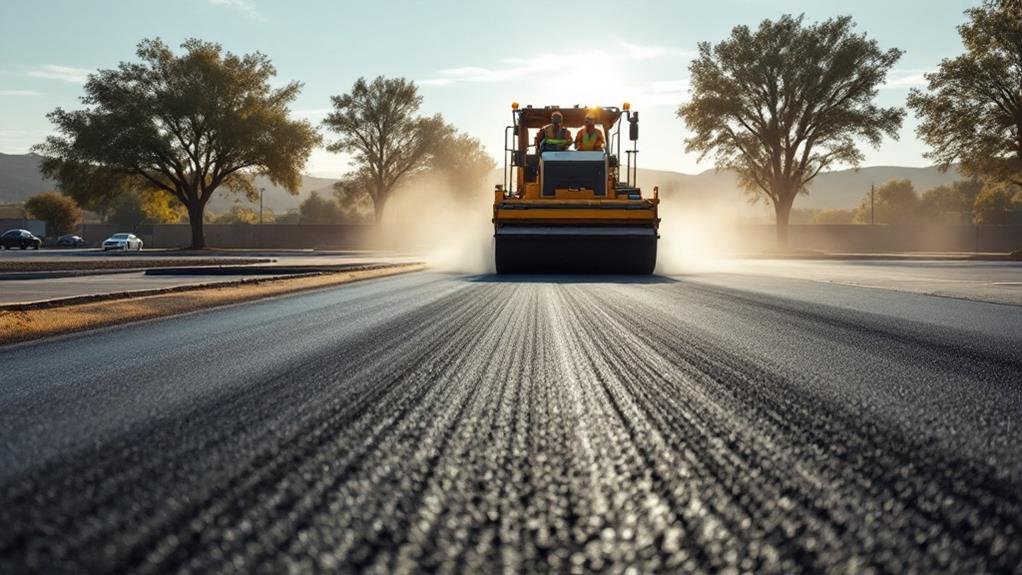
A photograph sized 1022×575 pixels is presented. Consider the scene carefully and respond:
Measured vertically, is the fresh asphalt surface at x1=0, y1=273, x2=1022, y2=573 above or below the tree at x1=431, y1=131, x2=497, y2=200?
below

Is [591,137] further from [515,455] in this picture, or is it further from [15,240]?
[15,240]

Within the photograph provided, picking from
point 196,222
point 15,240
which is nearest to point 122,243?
point 196,222

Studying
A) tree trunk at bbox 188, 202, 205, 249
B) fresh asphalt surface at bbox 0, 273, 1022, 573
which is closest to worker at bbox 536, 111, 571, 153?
fresh asphalt surface at bbox 0, 273, 1022, 573

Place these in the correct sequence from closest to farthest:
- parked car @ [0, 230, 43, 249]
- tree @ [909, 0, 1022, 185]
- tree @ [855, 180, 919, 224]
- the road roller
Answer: the road roller → tree @ [909, 0, 1022, 185] → parked car @ [0, 230, 43, 249] → tree @ [855, 180, 919, 224]

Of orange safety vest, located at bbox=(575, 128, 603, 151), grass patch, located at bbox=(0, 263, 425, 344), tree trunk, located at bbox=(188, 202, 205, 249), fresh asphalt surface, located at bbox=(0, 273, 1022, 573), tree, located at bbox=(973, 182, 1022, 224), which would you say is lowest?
grass patch, located at bbox=(0, 263, 425, 344)

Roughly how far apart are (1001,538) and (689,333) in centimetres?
444

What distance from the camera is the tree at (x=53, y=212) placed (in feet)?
297

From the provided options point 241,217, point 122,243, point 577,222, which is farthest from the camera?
point 241,217

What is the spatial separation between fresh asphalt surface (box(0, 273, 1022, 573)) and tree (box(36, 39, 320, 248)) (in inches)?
1918

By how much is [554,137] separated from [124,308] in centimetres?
1199

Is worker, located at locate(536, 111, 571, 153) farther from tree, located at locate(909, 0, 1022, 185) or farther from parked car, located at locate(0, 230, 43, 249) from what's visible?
parked car, located at locate(0, 230, 43, 249)

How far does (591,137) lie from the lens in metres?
19.2

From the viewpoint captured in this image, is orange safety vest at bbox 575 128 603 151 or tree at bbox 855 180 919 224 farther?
tree at bbox 855 180 919 224

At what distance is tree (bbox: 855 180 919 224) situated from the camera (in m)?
118
